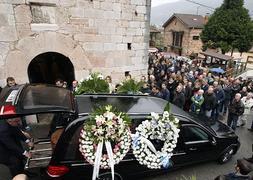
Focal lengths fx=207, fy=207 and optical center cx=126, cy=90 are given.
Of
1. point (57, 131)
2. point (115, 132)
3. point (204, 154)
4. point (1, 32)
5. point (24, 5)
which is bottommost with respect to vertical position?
point (204, 154)

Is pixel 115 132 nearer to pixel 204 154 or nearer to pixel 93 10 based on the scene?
pixel 204 154

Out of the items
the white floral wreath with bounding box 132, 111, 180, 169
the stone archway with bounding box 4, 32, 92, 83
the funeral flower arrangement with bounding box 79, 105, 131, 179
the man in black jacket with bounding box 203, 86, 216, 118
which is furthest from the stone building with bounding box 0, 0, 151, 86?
the white floral wreath with bounding box 132, 111, 180, 169

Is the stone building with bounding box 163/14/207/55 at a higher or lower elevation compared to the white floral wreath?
higher

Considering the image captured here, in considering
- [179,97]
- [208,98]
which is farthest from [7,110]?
[208,98]

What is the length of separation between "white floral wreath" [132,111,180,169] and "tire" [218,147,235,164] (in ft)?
7.57

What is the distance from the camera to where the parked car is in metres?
3.38

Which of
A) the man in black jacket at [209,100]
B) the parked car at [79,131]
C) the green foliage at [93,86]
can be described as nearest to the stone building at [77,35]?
the green foliage at [93,86]

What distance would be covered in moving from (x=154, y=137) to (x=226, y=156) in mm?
2765

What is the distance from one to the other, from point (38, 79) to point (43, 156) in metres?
5.47

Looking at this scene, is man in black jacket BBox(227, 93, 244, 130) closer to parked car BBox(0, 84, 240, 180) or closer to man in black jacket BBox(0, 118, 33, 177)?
parked car BBox(0, 84, 240, 180)

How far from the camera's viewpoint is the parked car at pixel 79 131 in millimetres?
3384

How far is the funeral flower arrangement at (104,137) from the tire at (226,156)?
121 inches

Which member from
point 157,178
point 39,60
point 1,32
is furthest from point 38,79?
point 157,178

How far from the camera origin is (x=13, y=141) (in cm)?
378
